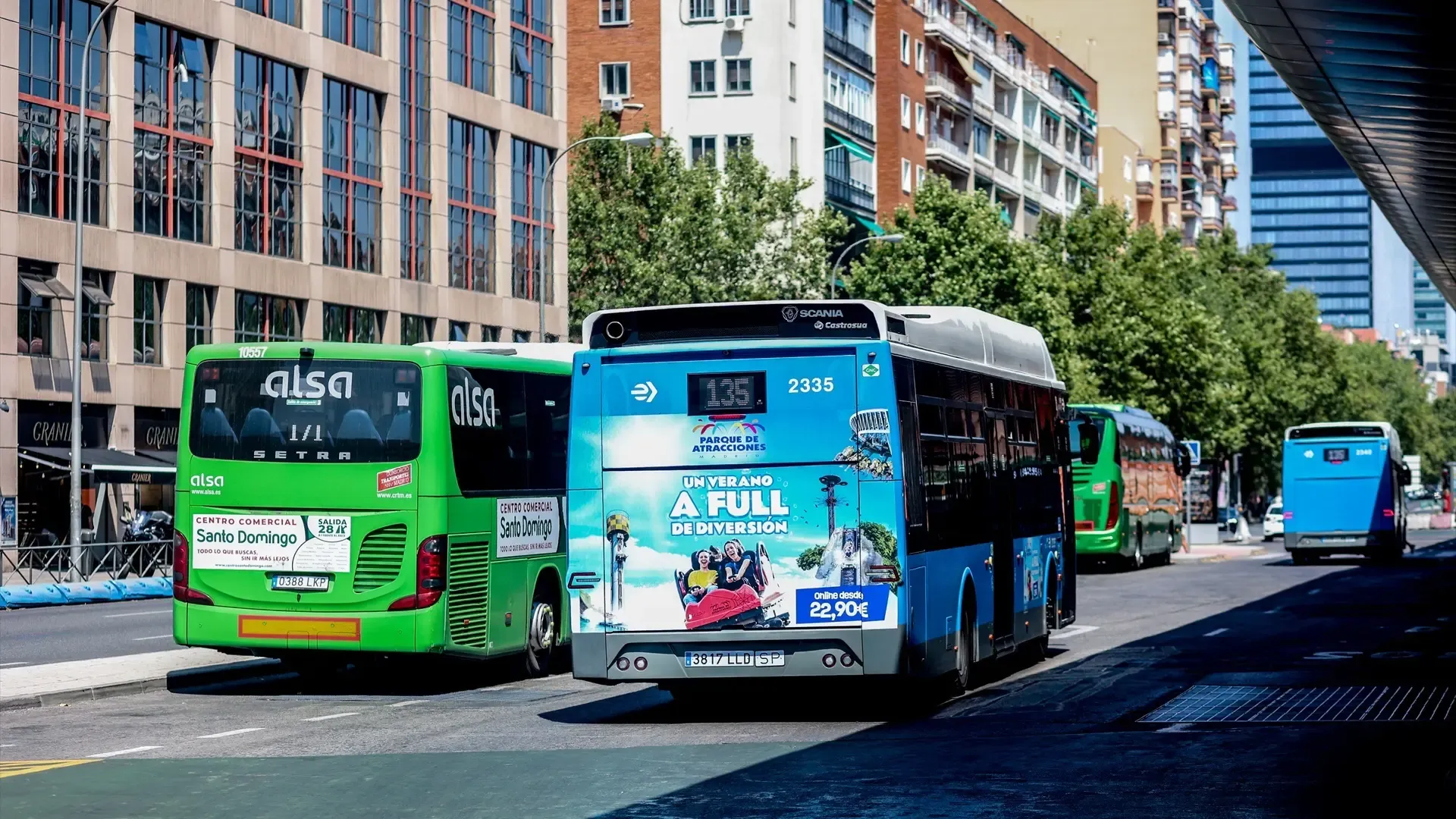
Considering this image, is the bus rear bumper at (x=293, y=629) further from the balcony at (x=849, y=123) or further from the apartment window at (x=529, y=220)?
the balcony at (x=849, y=123)

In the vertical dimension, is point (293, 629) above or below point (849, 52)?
below

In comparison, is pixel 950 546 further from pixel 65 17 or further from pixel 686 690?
pixel 65 17

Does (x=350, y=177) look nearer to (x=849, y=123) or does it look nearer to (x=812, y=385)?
(x=849, y=123)

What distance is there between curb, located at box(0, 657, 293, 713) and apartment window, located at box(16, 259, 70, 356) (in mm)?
26155

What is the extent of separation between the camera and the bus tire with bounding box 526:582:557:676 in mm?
19312

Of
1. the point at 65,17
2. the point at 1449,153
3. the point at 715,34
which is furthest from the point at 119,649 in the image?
the point at 715,34

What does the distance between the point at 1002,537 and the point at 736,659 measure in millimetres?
4001

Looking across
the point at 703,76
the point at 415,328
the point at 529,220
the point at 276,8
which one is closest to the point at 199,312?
the point at 276,8

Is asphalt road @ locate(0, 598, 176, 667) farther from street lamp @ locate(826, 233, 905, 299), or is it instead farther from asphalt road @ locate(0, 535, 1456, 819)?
street lamp @ locate(826, 233, 905, 299)

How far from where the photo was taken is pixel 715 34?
76625 mm

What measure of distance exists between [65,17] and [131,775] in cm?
3686

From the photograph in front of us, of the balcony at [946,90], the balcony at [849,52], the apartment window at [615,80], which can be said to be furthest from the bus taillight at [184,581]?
the balcony at [946,90]

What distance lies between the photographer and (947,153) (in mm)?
89312

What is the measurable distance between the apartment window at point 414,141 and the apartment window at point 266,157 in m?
4.39
